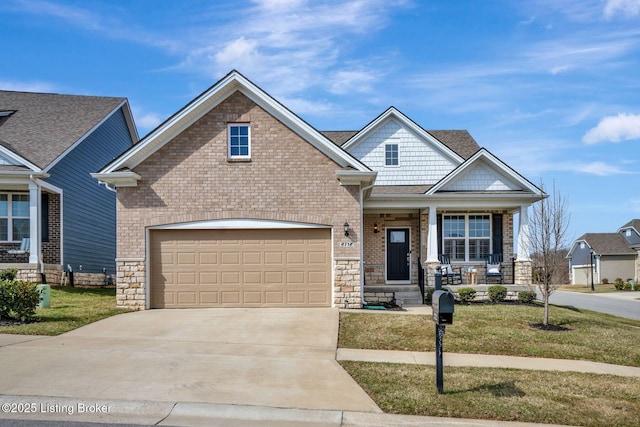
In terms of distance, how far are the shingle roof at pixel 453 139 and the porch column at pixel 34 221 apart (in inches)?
445

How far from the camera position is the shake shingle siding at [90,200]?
2233 cm

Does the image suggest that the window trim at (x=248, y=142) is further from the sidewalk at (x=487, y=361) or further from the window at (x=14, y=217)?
the window at (x=14, y=217)

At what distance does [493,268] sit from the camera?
20203mm

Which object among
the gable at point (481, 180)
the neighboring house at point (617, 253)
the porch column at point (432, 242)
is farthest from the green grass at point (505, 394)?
the neighboring house at point (617, 253)

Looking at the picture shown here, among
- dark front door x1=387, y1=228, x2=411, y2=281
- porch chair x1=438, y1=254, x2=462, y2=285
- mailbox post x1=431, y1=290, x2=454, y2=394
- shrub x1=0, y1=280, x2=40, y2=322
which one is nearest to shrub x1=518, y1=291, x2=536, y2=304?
porch chair x1=438, y1=254, x2=462, y2=285

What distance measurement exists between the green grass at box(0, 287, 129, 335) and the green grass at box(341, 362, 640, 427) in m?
6.94

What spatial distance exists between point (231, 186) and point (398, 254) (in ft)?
25.4

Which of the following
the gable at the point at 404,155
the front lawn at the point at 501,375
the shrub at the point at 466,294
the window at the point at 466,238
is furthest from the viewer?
the gable at the point at 404,155

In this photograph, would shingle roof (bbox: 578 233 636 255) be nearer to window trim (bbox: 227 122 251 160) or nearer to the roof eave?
window trim (bbox: 227 122 251 160)

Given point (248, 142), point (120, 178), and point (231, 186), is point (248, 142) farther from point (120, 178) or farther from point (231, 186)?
point (120, 178)

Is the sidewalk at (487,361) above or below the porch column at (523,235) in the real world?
below

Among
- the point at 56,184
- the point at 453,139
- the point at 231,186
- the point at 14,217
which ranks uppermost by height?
the point at 453,139

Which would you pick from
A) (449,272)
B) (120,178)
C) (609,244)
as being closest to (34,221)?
(120,178)

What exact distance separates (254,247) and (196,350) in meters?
5.82
